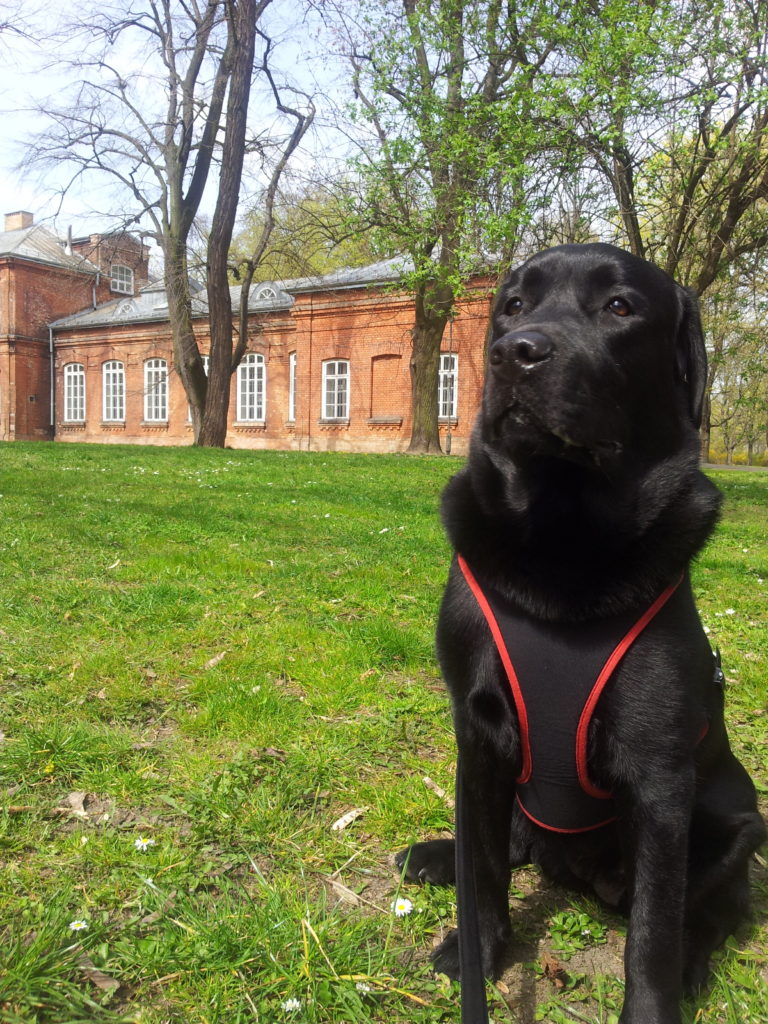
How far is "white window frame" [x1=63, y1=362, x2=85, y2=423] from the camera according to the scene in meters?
41.0

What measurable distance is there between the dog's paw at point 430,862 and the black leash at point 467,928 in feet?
1.50

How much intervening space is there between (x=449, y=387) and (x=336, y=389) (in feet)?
17.6

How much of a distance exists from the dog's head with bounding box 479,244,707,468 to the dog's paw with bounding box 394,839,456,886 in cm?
132

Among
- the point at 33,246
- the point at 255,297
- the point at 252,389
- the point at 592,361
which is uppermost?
the point at 33,246

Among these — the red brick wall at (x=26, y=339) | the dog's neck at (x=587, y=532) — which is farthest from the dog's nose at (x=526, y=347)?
the red brick wall at (x=26, y=339)

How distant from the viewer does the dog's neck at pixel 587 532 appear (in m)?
1.84

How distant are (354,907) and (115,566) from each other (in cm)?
407

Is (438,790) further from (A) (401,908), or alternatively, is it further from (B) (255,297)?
(B) (255,297)

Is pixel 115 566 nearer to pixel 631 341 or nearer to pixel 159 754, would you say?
pixel 159 754

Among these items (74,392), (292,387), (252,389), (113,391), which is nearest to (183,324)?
(292,387)

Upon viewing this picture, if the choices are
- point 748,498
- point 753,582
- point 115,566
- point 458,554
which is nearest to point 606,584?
point 458,554

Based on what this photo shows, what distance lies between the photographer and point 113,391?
39.8 meters

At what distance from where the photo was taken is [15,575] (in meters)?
5.19

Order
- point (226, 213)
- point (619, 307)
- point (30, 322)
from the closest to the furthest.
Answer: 1. point (619, 307)
2. point (226, 213)
3. point (30, 322)
